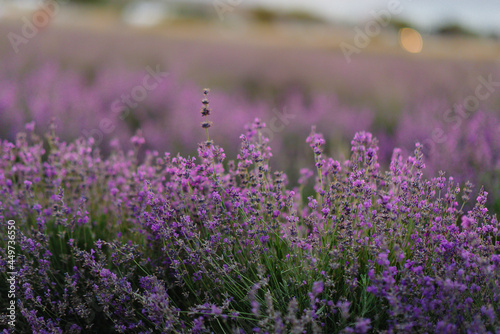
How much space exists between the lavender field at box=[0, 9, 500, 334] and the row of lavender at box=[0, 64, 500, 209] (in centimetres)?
3

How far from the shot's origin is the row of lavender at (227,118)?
12.8 feet

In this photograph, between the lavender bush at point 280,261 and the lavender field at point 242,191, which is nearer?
the lavender bush at point 280,261

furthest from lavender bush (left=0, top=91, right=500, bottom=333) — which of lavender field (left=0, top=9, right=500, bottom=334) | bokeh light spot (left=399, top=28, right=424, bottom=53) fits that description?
bokeh light spot (left=399, top=28, right=424, bottom=53)

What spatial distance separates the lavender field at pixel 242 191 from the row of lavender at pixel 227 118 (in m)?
0.03

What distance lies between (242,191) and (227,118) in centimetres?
270

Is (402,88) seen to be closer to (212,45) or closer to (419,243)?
(212,45)

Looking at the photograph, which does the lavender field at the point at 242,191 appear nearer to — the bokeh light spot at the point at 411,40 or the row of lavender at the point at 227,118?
the row of lavender at the point at 227,118

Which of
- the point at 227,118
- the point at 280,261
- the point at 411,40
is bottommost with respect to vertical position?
the point at 280,261

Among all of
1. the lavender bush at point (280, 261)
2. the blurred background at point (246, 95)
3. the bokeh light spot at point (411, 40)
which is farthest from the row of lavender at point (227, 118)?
the bokeh light spot at point (411, 40)

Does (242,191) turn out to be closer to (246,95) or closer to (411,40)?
(246,95)

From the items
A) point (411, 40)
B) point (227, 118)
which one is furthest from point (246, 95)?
point (411, 40)

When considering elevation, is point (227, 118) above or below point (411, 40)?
below

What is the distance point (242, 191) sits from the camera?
2.53m

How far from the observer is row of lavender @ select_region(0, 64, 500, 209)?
390 centimetres
